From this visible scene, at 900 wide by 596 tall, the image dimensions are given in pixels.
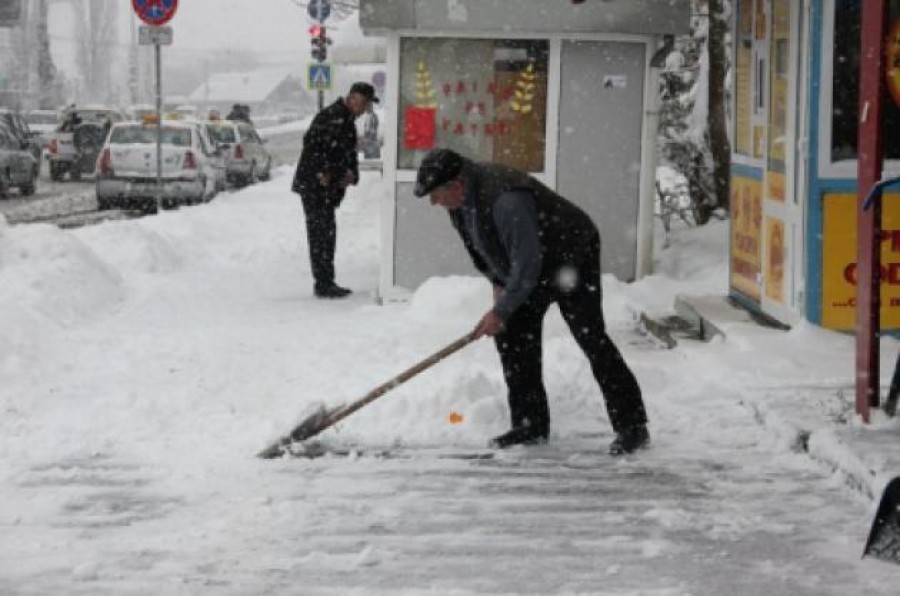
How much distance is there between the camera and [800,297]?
9.30 m

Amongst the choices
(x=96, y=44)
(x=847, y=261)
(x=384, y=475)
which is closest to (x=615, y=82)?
(x=847, y=261)

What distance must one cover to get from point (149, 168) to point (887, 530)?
20.6 metres

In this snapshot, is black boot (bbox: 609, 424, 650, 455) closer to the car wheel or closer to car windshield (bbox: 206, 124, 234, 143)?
car windshield (bbox: 206, 124, 234, 143)

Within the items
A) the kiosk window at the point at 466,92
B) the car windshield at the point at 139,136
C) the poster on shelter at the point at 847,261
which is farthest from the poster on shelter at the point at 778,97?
the car windshield at the point at 139,136

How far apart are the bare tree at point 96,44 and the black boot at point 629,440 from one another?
93.4 meters

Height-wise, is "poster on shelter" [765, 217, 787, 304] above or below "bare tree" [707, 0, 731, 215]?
below

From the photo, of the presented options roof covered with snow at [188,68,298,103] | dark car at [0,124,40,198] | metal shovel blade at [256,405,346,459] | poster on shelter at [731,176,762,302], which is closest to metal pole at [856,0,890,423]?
metal shovel blade at [256,405,346,459]

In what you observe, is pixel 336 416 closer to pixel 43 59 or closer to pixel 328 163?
pixel 328 163

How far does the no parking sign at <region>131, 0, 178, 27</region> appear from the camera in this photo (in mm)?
17984

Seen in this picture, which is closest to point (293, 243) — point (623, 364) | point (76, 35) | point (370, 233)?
point (370, 233)

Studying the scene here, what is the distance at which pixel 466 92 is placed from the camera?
39.9 feet

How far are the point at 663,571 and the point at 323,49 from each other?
2297 cm

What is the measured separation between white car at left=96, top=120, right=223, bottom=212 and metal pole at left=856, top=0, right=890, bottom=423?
18509 mm

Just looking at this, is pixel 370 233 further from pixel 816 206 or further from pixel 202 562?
pixel 202 562
